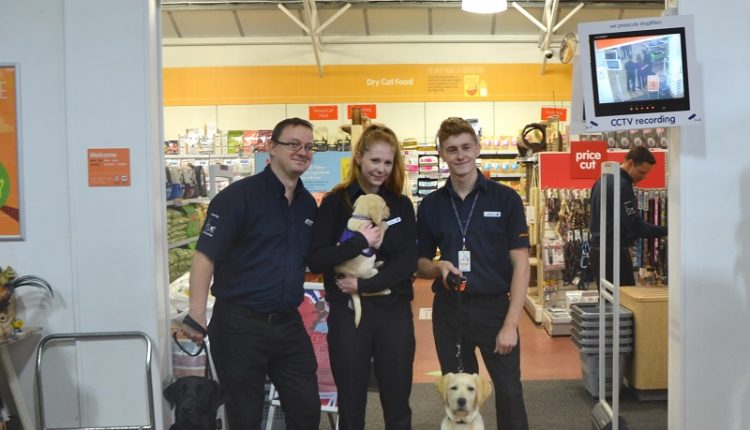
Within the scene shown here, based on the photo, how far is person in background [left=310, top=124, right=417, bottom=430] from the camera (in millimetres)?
2334

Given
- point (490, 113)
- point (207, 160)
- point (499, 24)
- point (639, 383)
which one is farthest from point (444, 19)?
point (639, 383)

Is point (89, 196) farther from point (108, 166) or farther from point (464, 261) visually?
point (464, 261)

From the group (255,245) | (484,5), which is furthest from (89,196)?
(484,5)

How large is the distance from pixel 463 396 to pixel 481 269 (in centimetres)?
51

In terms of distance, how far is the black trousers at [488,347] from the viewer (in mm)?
2449

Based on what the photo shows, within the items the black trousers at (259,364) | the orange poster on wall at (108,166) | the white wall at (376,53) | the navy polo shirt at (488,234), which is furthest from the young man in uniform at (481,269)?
the white wall at (376,53)

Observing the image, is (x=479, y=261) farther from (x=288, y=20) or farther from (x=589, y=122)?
(x=288, y=20)

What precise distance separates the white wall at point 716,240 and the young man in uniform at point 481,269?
871 millimetres

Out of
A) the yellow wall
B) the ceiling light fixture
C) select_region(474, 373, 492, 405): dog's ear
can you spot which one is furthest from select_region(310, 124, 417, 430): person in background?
the yellow wall

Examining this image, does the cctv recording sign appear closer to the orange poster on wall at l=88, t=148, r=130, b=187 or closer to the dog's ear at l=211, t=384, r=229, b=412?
the dog's ear at l=211, t=384, r=229, b=412

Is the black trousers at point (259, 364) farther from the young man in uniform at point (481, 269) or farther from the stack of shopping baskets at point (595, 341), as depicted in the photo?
the stack of shopping baskets at point (595, 341)

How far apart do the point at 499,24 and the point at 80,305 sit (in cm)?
963

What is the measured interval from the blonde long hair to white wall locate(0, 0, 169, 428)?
39.0 inches

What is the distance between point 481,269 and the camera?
247cm
